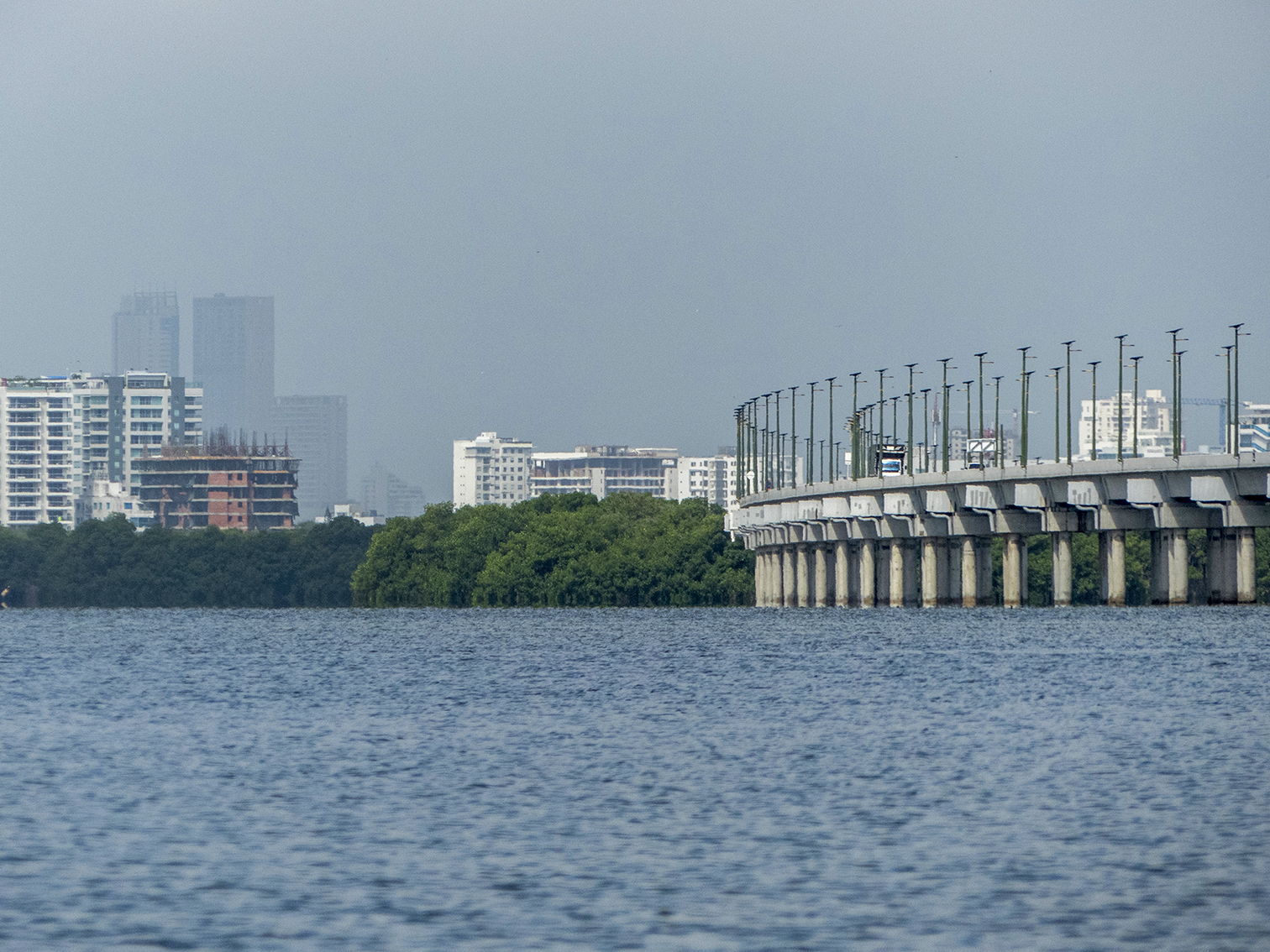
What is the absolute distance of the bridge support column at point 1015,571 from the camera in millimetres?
168625

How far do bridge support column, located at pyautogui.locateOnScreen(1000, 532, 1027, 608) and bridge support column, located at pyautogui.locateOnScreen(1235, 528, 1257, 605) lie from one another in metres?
23.7

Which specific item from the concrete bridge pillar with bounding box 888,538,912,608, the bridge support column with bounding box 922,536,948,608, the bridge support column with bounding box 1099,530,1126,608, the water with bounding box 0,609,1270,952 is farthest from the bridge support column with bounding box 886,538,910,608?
the water with bounding box 0,609,1270,952

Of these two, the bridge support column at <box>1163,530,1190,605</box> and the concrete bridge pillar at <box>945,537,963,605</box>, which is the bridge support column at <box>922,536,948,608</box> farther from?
the bridge support column at <box>1163,530,1190,605</box>

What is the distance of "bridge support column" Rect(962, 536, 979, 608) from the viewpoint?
572 ft

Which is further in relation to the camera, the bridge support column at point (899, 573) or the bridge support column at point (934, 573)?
the bridge support column at point (899, 573)

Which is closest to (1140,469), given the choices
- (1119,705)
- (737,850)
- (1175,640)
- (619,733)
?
(1175,640)

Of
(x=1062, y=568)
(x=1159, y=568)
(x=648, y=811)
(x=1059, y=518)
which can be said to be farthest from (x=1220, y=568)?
(x=648, y=811)

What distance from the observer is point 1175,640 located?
101m

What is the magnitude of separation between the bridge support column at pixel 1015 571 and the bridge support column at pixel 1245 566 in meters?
23.7

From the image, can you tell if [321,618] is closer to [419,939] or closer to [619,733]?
[619,733]

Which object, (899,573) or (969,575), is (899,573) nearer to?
(899,573)

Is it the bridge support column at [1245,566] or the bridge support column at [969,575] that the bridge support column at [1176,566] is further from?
the bridge support column at [969,575]

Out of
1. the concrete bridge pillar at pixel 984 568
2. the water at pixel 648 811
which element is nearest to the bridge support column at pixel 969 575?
the concrete bridge pillar at pixel 984 568

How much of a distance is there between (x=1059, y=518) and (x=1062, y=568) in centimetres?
729
